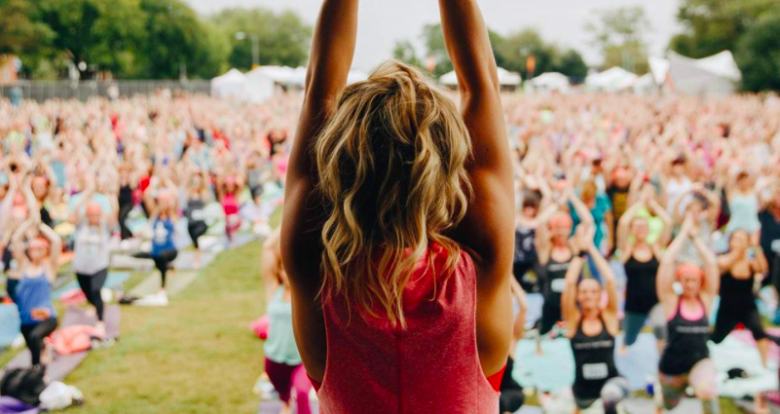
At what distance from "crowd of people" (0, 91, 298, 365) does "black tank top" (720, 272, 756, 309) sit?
232 inches

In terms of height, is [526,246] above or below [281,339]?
above

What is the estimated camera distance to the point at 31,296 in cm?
575

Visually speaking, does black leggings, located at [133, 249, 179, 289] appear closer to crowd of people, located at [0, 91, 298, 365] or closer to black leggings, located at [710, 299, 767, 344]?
crowd of people, located at [0, 91, 298, 365]

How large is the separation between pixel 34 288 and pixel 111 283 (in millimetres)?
3543

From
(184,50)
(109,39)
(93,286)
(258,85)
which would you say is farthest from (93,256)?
(258,85)

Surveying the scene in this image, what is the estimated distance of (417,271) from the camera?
41.0 inches

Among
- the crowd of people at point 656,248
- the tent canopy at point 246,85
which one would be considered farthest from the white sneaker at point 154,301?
the tent canopy at point 246,85

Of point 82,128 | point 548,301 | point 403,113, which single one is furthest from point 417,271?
point 82,128

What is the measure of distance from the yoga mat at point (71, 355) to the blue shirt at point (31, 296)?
581 millimetres

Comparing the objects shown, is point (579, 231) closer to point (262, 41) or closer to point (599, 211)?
point (599, 211)

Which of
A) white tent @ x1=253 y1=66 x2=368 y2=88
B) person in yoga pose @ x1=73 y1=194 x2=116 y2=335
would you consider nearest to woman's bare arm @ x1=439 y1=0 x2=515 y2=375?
person in yoga pose @ x1=73 y1=194 x2=116 y2=335

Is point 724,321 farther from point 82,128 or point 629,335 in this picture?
point 82,128

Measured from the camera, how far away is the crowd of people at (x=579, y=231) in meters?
4.80

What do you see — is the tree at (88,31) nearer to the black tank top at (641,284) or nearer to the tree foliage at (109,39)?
the tree foliage at (109,39)
